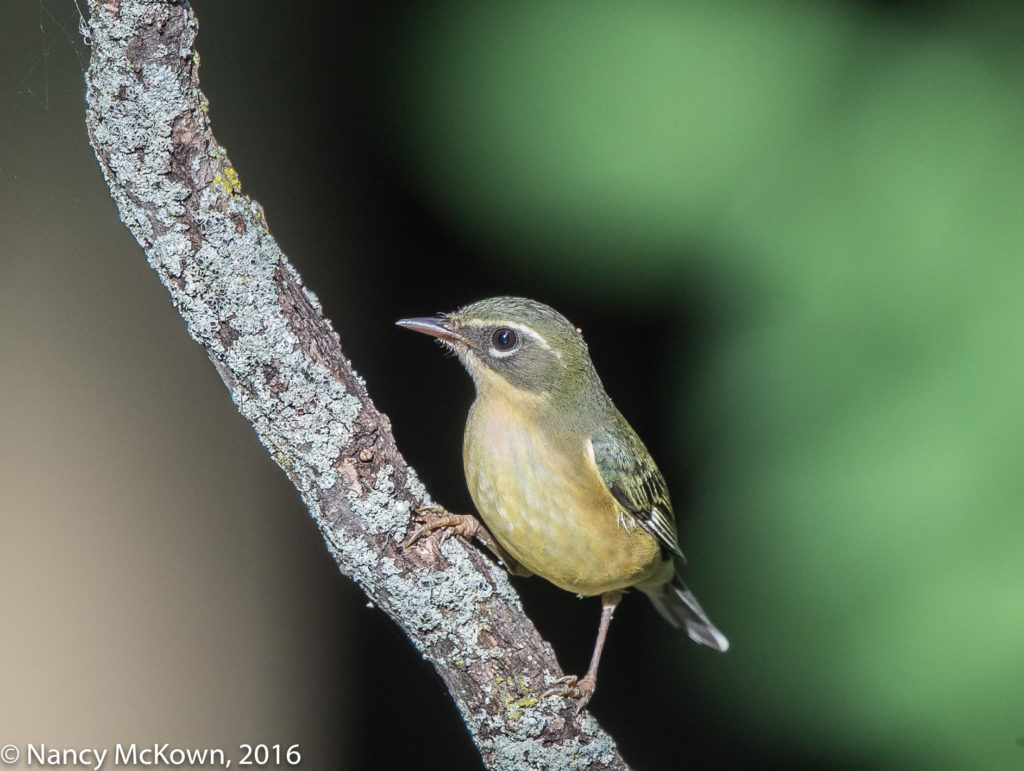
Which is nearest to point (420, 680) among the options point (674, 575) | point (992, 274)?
point (674, 575)

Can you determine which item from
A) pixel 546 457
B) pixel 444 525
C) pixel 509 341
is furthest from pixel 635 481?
pixel 444 525

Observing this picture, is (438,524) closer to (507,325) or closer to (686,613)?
(507,325)

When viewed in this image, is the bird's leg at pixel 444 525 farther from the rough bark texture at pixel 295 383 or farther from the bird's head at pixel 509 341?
the bird's head at pixel 509 341

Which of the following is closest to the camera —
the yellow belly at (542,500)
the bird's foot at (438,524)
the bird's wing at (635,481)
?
the bird's foot at (438,524)

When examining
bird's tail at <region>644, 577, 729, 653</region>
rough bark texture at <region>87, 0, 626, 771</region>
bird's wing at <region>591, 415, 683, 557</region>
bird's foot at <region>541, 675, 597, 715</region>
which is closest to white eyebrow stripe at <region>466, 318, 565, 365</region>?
bird's wing at <region>591, 415, 683, 557</region>

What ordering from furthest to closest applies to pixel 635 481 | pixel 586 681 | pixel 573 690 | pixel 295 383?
pixel 635 481 < pixel 586 681 < pixel 573 690 < pixel 295 383

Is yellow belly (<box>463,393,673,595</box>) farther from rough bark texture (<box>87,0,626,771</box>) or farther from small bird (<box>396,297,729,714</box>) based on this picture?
rough bark texture (<box>87,0,626,771</box>)

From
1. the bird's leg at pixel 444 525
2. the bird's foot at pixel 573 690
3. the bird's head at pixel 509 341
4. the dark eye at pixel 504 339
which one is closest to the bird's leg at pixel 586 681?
the bird's foot at pixel 573 690
